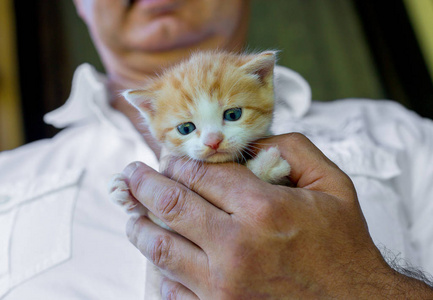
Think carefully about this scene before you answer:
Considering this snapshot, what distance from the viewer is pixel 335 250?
73 centimetres

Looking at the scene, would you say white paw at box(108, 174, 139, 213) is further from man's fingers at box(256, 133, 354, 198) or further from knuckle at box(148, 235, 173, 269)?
man's fingers at box(256, 133, 354, 198)

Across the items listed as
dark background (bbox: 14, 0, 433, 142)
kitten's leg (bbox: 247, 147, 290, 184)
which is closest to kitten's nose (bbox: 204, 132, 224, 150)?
kitten's leg (bbox: 247, 147, 290, 184)

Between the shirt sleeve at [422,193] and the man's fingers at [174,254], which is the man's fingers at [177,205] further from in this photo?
the shirt sleeve at [422,193]

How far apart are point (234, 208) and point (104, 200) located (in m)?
0.63

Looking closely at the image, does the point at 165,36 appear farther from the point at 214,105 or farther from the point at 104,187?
the point at 214,105

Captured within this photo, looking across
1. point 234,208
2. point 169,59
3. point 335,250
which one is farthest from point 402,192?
point 169,59

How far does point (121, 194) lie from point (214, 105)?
324 mm

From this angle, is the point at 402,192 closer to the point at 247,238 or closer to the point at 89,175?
the point at 247,238

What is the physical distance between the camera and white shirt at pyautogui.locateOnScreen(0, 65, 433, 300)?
38.9 inches

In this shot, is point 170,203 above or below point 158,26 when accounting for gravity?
below

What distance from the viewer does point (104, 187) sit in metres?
1.22

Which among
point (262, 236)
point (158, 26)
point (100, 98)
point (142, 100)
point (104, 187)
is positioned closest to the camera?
point (262, 236)

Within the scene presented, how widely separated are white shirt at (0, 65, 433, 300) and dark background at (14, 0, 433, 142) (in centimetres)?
90

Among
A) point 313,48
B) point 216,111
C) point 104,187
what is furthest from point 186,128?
point 313,48
